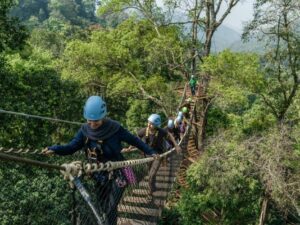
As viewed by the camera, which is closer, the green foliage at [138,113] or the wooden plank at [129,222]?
the wooden plank at [129,222]

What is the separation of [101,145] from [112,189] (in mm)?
309

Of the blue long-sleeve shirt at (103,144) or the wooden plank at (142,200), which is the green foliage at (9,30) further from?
the blue long-sleeve shirt at (103,144)

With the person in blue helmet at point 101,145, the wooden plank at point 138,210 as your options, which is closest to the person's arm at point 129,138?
the person in blue helmet at point 101,145

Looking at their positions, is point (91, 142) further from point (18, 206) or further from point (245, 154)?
point (245, 154)

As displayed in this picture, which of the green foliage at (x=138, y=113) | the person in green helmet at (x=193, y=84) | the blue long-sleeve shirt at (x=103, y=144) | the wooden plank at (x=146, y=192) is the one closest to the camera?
the blue long-sleeve shirt at (x=103, y=144)

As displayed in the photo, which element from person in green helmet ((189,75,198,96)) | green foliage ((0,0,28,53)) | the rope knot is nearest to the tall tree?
person in green helmet ((189,75,198,96))

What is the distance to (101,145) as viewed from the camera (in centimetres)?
257

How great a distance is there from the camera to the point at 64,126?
1177 cm

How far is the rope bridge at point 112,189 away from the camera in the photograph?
74.8 inches

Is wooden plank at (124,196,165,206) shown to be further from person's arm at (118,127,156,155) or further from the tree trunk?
the tree trunk

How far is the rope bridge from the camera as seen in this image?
190 cm

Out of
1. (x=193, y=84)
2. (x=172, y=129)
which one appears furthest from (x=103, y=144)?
(x=193, y=84)

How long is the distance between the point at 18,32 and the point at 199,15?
696cm

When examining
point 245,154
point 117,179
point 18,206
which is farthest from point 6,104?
point 117,179
